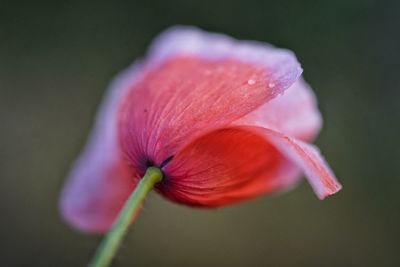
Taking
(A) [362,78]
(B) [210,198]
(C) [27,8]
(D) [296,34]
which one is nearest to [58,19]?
(C) [27,8]

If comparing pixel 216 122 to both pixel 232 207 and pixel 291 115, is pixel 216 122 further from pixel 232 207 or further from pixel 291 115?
pixel 232 207

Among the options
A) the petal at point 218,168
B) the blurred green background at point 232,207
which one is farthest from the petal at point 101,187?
the blurred green background at point 232,207

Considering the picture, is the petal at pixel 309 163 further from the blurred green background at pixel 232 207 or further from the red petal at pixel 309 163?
the blurred green background at pixel 232 207

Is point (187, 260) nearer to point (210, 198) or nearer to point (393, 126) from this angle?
point (393, 126)

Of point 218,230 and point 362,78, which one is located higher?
point 362,78

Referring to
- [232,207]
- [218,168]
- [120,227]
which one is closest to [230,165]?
[218,168]

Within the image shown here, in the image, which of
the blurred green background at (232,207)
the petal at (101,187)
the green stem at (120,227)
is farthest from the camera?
the blurred green background at (232,207)

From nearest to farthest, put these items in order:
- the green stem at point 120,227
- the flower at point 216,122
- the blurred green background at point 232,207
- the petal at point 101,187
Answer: the green stem at point 120,227 → the flower at point 216,122 → the petal at point 101,187 → the blurred green background at point 232,207
